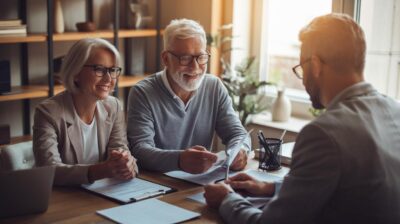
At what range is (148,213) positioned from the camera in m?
1.89

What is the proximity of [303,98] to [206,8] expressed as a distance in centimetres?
88

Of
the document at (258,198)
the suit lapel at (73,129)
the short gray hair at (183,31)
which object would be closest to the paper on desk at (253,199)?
the document at (258,198)

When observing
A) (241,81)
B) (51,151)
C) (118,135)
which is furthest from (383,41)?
(51,151)

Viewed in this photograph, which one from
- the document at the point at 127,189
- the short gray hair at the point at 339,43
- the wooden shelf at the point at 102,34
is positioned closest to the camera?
the short gray hair at the point at 339,43

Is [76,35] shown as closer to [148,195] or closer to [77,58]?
[77,58]

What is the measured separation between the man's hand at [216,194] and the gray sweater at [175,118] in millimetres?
577

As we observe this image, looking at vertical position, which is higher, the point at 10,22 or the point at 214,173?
the point at 10,22

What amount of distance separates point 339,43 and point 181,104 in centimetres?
125

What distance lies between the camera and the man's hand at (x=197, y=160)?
7.63 feet

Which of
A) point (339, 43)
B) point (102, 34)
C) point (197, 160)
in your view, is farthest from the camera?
point (102, 34)

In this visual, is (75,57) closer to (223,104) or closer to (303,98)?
(223,104)

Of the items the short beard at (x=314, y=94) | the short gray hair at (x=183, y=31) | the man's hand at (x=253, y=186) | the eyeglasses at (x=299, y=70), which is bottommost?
the man's hand at (x=253, y=186)

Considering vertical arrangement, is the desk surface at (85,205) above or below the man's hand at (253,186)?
below

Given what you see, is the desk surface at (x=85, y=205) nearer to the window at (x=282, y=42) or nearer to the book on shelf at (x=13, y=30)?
the book on shelf at (x=13, y=30)
